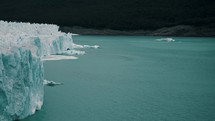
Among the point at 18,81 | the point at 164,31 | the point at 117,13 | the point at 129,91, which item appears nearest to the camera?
the point at 18,81

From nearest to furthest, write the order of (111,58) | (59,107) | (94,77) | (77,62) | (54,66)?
(59,107) → (94,77) → (54,66) → (77,62) → (111,58)

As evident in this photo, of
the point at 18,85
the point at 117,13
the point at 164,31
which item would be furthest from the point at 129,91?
the point at 117,13

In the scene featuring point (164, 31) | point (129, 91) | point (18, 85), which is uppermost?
point (164, 31)

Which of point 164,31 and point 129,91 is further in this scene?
point 164,31

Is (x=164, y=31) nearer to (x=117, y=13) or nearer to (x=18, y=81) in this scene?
(x=117, y=13)

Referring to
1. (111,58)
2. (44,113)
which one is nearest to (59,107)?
(44,113)

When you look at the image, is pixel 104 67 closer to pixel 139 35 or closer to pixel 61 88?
pixel 61 88

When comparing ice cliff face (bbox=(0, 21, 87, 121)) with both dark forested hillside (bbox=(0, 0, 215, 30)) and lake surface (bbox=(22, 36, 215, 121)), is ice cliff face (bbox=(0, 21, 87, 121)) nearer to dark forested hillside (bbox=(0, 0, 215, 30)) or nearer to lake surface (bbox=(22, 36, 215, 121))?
lake surface (bbox=(22, 36, 215, 121))
